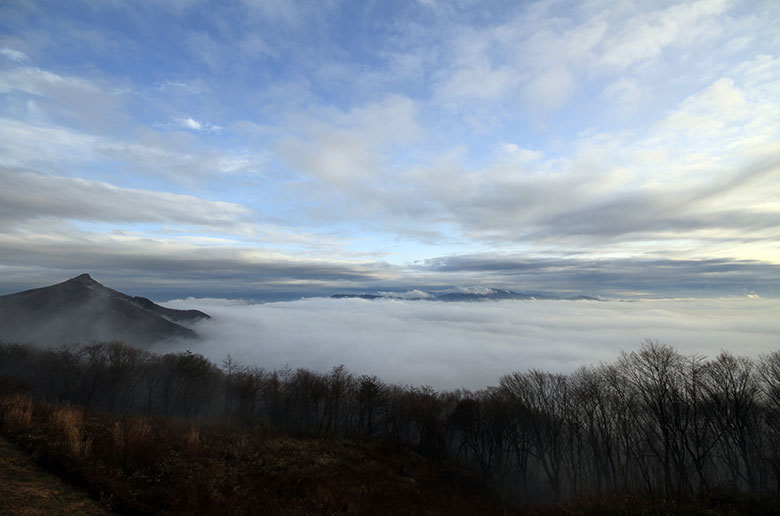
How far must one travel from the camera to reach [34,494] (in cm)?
1026

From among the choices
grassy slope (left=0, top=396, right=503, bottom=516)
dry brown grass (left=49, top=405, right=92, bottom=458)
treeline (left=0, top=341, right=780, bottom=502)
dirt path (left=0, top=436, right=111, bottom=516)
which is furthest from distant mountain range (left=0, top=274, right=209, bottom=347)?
dirt path (left=0, top=436, right=111, bottom=516)

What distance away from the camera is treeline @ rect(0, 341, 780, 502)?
42656 millimetres

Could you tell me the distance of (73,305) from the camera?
636ft

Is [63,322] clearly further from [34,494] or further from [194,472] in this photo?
[34,494]

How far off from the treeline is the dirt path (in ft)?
153

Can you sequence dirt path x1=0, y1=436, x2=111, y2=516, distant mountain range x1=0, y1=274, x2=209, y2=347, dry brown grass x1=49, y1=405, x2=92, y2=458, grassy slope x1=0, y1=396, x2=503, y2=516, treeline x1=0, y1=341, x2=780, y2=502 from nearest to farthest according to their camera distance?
1. dirt path x1=0, y1=436, x2=111, y2=516
2. grassy slope x1=0, y1=396, x2=503, y2=516
3. dry brown grass x1=49, y1=405, x2=92, y2=458
4. treeline x1=0, y1=341, x2=780, y2=502
5. distant mountain range x1=0, y1=274, x2=209, y2=347

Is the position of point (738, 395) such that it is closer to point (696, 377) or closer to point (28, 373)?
point (696, 377)

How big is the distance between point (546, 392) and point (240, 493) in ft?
204

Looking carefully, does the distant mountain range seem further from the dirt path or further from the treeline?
the dirt path

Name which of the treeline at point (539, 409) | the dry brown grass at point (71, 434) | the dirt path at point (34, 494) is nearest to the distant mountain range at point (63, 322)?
the treeline at point (539, 409)

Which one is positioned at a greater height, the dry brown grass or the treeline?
the dry brown grass

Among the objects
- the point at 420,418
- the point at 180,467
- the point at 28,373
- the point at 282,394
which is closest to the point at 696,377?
the point at 420,418

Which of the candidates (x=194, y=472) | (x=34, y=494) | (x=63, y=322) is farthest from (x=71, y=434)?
(x=63, y=322)

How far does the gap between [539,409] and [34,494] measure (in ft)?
231
